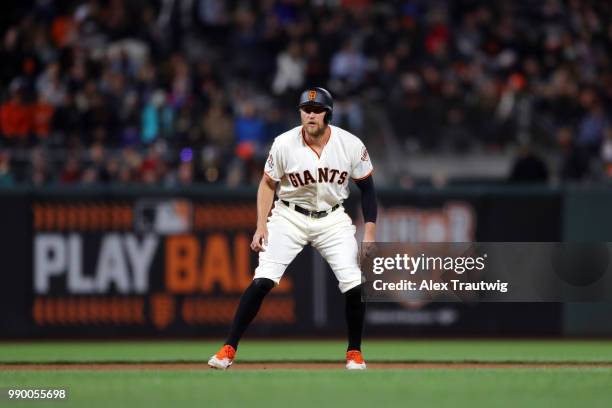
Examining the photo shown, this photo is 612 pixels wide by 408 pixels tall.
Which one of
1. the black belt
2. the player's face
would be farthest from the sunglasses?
the black belt

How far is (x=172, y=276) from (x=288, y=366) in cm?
413

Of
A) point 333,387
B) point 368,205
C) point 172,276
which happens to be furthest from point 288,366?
point 172,276

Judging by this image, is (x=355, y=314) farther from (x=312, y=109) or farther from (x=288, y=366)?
(x=312, y=109)

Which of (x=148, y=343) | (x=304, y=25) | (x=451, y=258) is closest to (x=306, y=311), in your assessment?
(x=148, y=343)

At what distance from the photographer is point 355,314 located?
8.48 metres

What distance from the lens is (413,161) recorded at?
53.0ft

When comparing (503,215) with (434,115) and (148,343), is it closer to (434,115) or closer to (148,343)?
(434,115)

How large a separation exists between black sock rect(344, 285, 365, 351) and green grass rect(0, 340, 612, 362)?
1.47m

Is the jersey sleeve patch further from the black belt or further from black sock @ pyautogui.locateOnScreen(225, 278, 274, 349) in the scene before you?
black sock @ pyautogui.locateOnScreen(225, 278, 274, 349)

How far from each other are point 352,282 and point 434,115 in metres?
8.00

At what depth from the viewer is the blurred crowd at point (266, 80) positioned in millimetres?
14984

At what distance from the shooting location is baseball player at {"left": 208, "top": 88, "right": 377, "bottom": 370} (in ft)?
27.5

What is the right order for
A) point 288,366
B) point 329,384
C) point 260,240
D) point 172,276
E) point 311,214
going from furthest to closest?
point 172,276 < point 288,366 < point 311,214 < point 260,240 < point 329,384

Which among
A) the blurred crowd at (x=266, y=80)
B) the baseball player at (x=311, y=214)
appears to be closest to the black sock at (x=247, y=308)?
the baseball player at (x=311, y=214)
